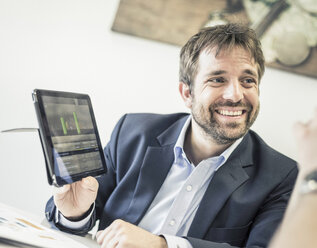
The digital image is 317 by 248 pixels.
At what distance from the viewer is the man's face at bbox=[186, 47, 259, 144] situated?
4.23 feet

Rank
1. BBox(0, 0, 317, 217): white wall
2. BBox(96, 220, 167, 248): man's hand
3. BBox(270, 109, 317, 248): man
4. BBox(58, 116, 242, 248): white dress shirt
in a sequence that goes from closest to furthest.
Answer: BBox(270, 109, 317, 248): man, BBox(96, 220, 167, 248): man's hand, BBox(58, 116, 242, 248): white dress shirt, BBox(0, 0, 317, 217): white wall

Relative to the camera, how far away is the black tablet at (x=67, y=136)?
3.13 feet

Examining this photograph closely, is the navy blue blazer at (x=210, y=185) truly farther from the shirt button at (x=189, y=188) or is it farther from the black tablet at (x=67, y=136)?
the black tablet at (x=67, y=136)

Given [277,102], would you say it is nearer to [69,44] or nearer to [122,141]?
Answer: [122,141]

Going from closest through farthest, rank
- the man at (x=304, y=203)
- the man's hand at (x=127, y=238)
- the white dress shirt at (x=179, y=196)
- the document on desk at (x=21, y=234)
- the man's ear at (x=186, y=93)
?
the man at (x=304, y=203) < the document on desk at (x=21, y=234) < the man's hand at (x=127, y=238) < the white dress shirt at (x=179, y=196) < the man's ear at (x=186, y=93)

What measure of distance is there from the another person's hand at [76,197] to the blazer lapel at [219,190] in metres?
0.37

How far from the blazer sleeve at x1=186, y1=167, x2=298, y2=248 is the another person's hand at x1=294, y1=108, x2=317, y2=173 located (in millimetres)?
595

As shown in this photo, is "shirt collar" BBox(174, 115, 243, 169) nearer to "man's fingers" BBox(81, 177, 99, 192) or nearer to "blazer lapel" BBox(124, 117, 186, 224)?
"blazer lapel" BBox(124, 117, 186, 224)

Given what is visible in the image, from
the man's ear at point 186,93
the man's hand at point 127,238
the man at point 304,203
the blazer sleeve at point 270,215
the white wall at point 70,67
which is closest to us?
the man at point 304,203

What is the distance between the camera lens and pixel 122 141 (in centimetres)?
144

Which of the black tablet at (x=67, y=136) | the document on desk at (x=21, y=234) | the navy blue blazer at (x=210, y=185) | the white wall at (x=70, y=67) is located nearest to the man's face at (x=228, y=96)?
the navy blue blazer at (x=210, y=185)

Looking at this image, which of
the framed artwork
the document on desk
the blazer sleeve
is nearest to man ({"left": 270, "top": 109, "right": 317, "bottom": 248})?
the document on desk

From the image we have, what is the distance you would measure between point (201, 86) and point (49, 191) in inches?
38.0

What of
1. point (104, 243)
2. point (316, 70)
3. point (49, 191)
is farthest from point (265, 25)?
point (49, 191)
